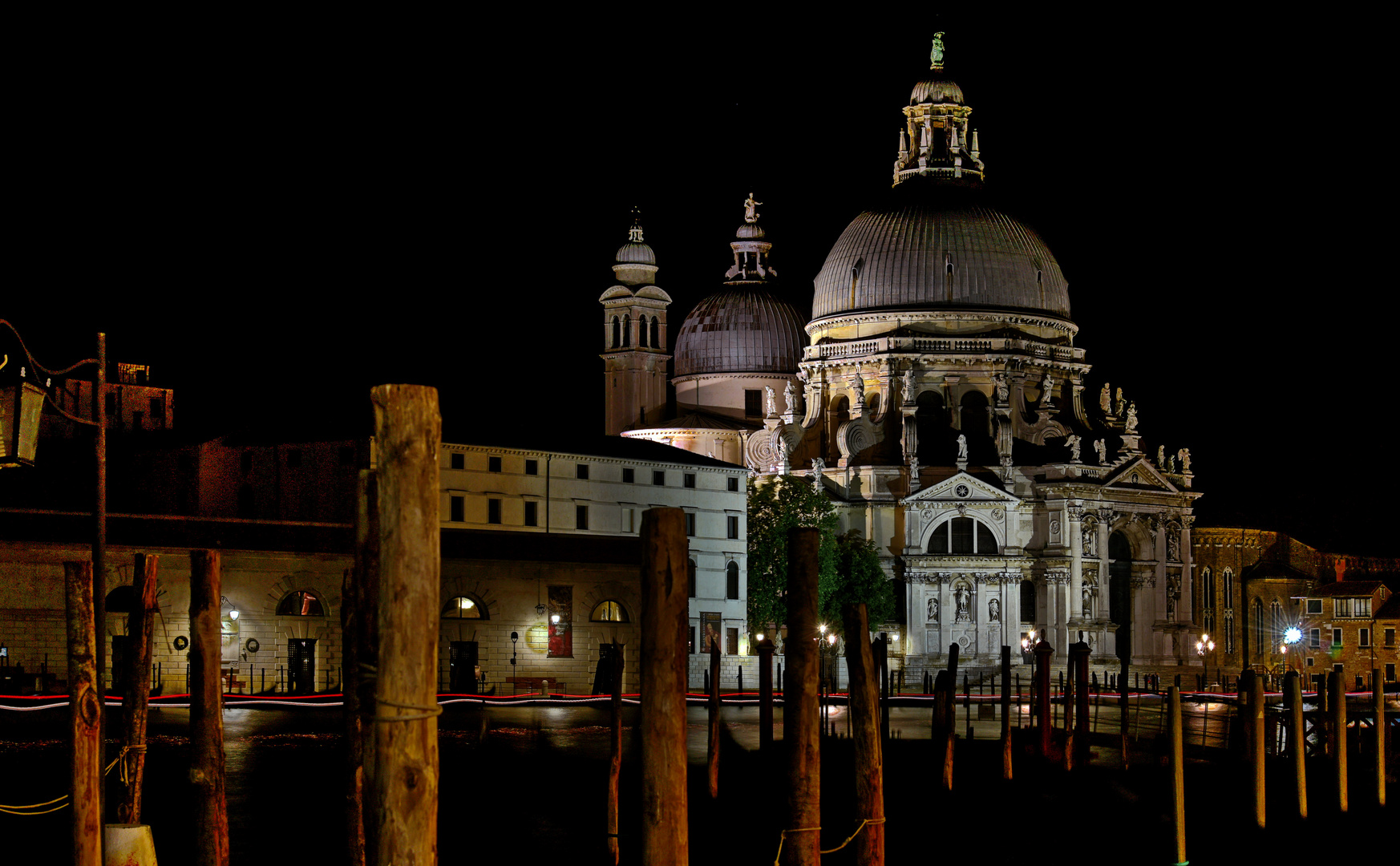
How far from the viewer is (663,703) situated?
1739cm

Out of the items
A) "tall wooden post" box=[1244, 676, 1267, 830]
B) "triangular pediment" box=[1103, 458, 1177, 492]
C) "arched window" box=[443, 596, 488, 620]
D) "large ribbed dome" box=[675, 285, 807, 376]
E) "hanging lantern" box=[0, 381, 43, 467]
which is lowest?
"tall wooden post" box=[1244, 676, 1267, 830]

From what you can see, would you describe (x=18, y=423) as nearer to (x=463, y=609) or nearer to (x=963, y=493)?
(x=463, y=609)

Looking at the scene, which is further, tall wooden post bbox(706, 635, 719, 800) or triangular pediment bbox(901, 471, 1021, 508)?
triangular pediment bbox(901, 471, 1021, 508)

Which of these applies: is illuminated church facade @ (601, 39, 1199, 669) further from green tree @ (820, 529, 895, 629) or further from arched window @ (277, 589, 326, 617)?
arched window @ (277, 589, 326, 617)

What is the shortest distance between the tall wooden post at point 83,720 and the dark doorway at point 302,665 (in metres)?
31.8

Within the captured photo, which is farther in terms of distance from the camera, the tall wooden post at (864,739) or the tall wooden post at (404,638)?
the tall wooden post at (864,739)

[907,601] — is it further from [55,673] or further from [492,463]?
[55,673]

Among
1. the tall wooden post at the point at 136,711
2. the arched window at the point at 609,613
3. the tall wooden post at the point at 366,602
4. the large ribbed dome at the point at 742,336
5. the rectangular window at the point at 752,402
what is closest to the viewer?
the tall wooden post at the point at 366,602

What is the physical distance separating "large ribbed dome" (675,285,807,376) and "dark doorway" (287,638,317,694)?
43.3m

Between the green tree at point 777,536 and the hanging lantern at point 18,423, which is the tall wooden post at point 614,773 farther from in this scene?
the green tree at point 777,536

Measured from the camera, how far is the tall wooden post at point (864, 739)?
2270cm

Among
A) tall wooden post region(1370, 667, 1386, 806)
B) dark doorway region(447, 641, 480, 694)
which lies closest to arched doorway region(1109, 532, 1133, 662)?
dark doorway region(447, 641, 480, 694)

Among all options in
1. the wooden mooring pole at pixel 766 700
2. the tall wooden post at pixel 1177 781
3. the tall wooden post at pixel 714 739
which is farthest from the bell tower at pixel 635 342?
the tall wooden post at pixel 1177 781

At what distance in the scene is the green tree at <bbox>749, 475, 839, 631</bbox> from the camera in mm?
72312
